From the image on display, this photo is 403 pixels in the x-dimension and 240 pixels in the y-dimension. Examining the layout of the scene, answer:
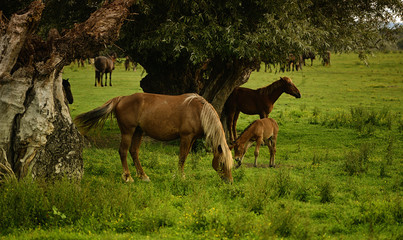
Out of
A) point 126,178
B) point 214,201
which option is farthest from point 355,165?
point 126,178

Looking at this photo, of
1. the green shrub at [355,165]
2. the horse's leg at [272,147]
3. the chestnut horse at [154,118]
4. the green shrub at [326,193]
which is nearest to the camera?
the green shrub at [326,193]

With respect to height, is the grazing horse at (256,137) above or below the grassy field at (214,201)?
above

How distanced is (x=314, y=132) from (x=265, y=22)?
6328 mm

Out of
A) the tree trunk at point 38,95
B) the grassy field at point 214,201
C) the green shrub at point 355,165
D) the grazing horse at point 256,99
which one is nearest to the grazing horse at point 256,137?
the grassy field at point 214,201

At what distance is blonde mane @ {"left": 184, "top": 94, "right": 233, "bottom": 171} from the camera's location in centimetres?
898

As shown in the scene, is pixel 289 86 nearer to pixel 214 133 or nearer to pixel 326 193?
pixel 214 133

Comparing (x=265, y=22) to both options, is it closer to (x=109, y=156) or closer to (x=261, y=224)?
(x=109, y=156)

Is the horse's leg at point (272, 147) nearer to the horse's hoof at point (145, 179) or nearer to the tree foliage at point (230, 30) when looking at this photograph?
the tree foliage at point (230, 30)

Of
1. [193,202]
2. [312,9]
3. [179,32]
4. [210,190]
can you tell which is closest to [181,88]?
[179,32]

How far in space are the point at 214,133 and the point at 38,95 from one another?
3.49 meters

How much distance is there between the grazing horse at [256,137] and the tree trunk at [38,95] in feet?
13.9

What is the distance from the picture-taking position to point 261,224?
6.70 m

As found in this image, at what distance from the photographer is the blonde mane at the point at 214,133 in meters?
8.98

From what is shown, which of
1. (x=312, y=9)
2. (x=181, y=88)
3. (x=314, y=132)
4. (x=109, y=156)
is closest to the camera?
(x=109, y=156)
